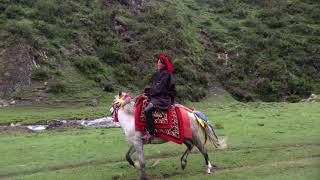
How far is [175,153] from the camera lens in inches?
643

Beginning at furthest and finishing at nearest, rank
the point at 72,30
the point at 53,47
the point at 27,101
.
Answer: the point at 72,30, the point at 53,47, the point at 27,101

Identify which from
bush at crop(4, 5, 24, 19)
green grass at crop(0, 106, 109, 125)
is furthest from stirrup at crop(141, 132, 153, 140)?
bush at crop(4, 5, 24, 19)

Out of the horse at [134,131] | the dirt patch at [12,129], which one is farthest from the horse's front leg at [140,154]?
the dirt patch at [12,129]

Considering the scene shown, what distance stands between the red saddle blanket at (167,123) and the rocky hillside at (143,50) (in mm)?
18294

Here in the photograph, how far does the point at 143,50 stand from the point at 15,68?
38.5 ft

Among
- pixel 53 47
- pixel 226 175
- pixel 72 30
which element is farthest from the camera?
pixel 72 30

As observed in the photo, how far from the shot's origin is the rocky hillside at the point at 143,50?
32781 millimetres

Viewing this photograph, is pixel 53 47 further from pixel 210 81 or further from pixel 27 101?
pixel 210 81

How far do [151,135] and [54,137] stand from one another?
8422mm

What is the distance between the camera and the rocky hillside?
3278 cm

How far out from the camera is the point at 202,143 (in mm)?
13766

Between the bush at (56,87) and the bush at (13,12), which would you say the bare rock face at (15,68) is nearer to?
the bush at (56,87)

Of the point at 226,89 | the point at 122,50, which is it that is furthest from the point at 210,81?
the point at 122,50

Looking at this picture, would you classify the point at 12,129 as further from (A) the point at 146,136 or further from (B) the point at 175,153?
(A) the point at 146,136
